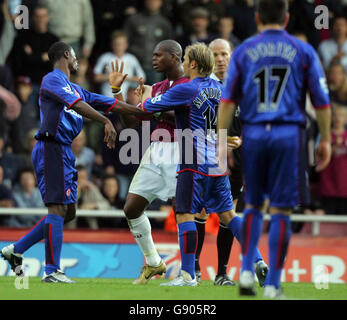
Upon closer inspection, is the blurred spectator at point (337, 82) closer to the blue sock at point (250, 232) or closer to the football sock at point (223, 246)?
the football sock at point (223, 246)

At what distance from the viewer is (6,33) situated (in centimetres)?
1331

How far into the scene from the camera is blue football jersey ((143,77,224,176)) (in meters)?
7.20

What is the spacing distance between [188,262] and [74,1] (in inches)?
292

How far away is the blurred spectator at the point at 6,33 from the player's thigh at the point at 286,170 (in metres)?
8.63

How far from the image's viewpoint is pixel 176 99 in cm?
718

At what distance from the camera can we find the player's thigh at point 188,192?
23.7 ft

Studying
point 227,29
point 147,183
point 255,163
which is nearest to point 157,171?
point 147,183

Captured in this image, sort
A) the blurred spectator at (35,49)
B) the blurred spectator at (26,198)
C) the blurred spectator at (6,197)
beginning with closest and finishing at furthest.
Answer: the blurred spectator at (6,197) → the blurred spectator at (26,198) → the blurred spectator at (35,49)

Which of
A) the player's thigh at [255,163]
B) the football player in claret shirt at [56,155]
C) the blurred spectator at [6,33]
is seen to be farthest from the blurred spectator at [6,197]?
the player's thigh at [255,163]

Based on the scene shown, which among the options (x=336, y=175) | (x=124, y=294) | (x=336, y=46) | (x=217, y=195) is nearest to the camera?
(x=124, y=294)

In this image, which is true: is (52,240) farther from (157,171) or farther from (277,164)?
(277,164)

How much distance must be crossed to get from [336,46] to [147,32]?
11.5 feet
